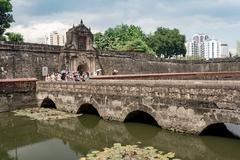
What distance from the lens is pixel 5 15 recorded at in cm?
3797

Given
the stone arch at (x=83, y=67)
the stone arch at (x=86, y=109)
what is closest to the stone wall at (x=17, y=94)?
the stone arch at (x=86, y=109)

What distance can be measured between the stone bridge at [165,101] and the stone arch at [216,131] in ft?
1.03

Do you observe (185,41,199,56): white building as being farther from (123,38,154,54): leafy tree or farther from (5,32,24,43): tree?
(5,32,24,43): tree

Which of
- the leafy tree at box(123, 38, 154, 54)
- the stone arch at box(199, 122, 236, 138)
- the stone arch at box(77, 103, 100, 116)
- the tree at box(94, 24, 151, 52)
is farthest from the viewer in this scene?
the tree at box(94, 24, 151, 52)

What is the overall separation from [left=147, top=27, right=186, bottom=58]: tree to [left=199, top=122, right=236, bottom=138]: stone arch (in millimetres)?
47378

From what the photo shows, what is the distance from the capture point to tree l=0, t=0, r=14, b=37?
3631 centimetres

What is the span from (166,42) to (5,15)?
1175 inches

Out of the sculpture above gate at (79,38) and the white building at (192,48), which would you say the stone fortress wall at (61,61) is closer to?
the sculpture above gate at (79,38)

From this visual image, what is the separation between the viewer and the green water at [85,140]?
30.5ft

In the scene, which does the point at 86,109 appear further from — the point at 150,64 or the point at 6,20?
the point at 6,20

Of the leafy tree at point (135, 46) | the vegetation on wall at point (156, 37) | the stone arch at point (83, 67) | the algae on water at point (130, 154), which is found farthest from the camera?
the vegetation on wall at point (156, 37)

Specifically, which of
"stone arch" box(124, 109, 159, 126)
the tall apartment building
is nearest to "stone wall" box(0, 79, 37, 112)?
"stone arch" box(124, 109, 159, 126)

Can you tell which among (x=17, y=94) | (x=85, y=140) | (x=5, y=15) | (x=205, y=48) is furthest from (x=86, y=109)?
(x=205, y=48)

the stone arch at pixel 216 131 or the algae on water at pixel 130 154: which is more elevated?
the stone arch at pixel 216 131
